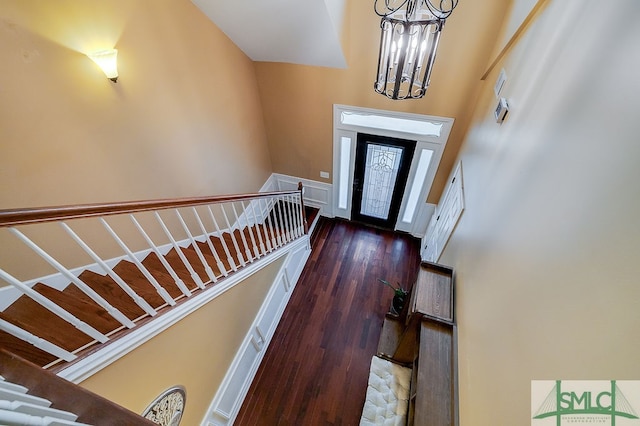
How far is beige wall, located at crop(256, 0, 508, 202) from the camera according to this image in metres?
2.50

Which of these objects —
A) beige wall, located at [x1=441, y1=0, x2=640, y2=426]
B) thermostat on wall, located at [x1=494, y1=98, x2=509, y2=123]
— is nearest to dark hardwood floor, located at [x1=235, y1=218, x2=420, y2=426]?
beige wall, located at [x1=441, y1=0, x2=640, y2=426]

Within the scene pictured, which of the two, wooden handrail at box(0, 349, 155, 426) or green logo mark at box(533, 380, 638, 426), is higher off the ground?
green logo mark at box(533, 380, 638, 426)

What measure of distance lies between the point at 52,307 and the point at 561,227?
190 centimetres

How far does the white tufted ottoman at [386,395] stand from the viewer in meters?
1.92

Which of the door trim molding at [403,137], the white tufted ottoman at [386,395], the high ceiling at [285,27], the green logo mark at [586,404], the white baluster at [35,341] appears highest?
the door trim molding at [403,137]

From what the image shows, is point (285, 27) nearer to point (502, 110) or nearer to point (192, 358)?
point (502, 110)

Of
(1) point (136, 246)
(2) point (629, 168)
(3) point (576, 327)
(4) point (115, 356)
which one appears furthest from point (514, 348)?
(1) point (136, 246)

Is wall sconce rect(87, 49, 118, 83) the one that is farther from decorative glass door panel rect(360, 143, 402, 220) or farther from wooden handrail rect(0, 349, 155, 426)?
decorative glass door panel rect(360, 143, 402, 220)

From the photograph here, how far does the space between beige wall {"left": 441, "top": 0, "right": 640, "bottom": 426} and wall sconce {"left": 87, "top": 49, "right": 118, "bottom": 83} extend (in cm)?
272

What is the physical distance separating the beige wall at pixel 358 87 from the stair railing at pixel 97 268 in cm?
155

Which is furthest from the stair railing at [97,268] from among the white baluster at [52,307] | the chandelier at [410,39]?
the chandelier at [410,39]

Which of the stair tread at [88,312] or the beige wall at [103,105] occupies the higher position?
the beige wall at [103,105]

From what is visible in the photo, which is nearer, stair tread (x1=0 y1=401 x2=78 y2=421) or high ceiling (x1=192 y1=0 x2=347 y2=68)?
stair tread (x1=0 y1=401 x2=78 y2=421)

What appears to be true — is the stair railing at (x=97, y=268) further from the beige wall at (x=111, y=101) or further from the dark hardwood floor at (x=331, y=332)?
the dark hardwood floor at (x=331, y=332)
